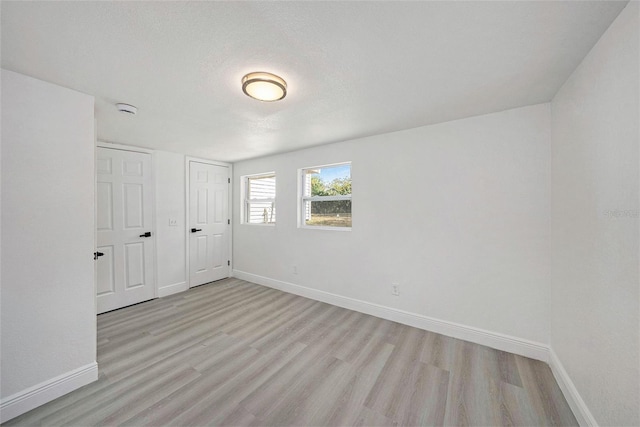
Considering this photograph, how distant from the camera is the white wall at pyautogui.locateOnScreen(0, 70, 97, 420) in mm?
1500

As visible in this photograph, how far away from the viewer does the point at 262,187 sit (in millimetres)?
4375

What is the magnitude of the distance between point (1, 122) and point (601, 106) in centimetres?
350

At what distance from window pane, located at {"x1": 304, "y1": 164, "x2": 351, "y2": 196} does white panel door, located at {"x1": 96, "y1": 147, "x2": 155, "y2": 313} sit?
2.36 metres

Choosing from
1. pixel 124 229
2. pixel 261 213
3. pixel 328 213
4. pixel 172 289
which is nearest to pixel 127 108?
pixel 124 229

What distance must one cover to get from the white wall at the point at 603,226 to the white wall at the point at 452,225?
294mm

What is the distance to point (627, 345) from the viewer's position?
1062 millimetres

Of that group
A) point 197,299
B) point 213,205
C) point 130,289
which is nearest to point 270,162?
point 213,205

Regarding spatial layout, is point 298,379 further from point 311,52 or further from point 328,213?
point 311,52

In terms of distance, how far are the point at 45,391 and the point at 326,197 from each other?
10.00ft

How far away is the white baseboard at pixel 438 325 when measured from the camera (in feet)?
6.81

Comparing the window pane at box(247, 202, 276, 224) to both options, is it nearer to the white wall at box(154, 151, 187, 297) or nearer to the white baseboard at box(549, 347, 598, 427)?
the white wall at box(154, 151, 187, 297)

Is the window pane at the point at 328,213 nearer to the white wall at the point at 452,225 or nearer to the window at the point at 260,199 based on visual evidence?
the white wall at the point at 452,225

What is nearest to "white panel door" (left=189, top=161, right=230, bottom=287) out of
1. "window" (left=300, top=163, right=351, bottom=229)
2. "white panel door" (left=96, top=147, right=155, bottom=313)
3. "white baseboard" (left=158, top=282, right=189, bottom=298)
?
"white baseboard" (left=158, top=282, right=189, bottom=298)

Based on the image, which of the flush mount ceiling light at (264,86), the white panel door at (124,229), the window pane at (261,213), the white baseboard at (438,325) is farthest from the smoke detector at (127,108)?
the white baseboard at (438,325)
